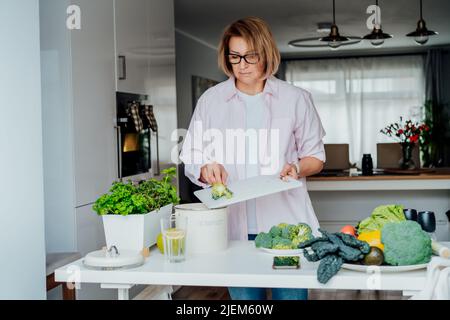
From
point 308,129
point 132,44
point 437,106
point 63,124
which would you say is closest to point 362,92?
point 437,106

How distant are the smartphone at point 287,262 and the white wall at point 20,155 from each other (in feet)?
2.40

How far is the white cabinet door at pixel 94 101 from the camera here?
106 inches

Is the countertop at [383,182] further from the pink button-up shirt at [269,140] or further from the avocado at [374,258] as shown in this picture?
the avocado at [374,258]

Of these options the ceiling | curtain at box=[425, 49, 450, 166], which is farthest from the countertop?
curtain at box=[425, 49, 450, 166]

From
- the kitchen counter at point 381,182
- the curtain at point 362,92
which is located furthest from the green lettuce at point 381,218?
the curtain at point 362,92

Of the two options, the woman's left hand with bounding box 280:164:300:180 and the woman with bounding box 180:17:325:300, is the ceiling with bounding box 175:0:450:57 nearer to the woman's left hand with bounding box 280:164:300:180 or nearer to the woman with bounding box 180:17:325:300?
the woman with bounding box 180:17:325:300

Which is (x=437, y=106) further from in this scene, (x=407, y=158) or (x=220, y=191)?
(x=220, y=191)

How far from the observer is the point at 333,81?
31.3 ft

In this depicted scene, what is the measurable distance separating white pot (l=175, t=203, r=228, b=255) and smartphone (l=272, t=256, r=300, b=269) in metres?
0.23

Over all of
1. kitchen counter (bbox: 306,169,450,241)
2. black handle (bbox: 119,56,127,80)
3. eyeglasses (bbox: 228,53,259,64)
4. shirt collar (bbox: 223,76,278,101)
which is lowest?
kitchen counter (bbox: 306,169,450,241)

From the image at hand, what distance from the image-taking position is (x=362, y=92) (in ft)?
31.1

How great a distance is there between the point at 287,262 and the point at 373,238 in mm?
206

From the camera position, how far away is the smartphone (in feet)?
4.83

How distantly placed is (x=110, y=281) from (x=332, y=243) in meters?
0.52
